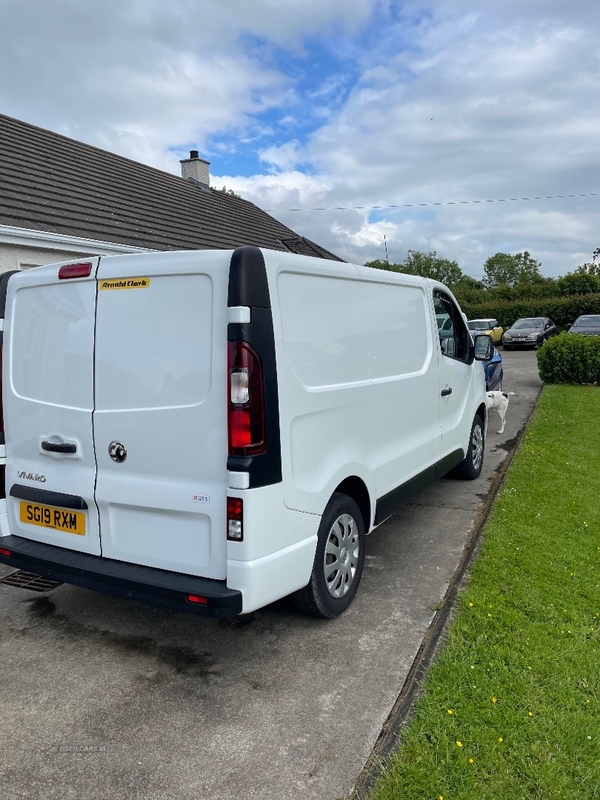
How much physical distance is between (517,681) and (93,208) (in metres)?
10.2

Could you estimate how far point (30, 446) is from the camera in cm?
349

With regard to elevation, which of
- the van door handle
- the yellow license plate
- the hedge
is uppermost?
the hedge

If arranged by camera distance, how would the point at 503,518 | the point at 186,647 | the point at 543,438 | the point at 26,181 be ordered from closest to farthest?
1. the point at 186,647
2. the point at 503,518
3. the point at 543,438
4. the point at 26,181

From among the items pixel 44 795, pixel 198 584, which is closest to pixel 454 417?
pixel 198 584

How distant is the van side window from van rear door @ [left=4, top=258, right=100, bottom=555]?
3177 millimetres

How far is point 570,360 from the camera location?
14.2 m

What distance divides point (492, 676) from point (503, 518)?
8.08 ft

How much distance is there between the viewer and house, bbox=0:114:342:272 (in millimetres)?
8703

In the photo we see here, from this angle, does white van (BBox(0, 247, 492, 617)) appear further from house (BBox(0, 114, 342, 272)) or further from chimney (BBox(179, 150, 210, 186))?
chimney (BBox(179, 150, 210, 186))

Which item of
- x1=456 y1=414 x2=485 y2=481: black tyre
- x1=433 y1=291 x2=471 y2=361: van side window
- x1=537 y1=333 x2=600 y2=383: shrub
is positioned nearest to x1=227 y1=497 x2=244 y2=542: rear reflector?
x1=433 y1=291 x2=471 y2=361: van side window

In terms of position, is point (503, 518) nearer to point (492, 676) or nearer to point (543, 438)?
point (492, 676)

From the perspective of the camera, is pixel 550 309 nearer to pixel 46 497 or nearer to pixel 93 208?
pixel 93 208

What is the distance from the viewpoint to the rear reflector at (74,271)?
10.6 ft

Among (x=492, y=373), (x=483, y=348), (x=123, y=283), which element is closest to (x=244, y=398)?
(x=123, y=283)
